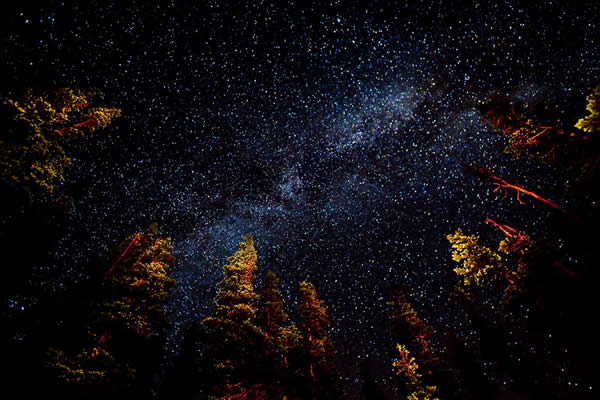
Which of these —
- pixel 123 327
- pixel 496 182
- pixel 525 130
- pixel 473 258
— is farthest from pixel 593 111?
pixel 123 327

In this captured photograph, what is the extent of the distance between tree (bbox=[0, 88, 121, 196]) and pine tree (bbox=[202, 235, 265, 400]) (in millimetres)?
9914

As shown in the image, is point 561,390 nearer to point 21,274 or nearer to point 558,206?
point 558,206

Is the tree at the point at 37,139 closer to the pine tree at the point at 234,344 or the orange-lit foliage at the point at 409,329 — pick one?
the pine tree at the point at 234,344

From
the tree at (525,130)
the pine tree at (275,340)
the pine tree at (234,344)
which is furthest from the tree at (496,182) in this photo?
the pine tree at (234,344)

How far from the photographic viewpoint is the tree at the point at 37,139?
6988mm

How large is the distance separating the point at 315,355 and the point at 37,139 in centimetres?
1612

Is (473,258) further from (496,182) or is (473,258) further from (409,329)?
(409,329)

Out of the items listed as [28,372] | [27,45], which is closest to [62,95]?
[27,45]

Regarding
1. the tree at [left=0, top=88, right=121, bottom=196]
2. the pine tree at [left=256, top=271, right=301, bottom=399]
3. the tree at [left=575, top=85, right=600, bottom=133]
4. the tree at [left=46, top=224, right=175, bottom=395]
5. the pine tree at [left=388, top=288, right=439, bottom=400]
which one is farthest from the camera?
the pine tree at [left=388, top=288, right=439, bottom=400]

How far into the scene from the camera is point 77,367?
28.3 ft

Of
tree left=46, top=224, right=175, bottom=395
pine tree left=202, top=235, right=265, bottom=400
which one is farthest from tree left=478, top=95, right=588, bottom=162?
tree left=46, top=224, right=175, bottom=395

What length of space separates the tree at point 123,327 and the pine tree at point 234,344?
2.84 m

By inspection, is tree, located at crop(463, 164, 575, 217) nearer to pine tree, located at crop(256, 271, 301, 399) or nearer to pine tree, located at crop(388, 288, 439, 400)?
pine tree, located at crop(256, 271, 301, 399)

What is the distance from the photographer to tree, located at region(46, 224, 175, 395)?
8.63m
